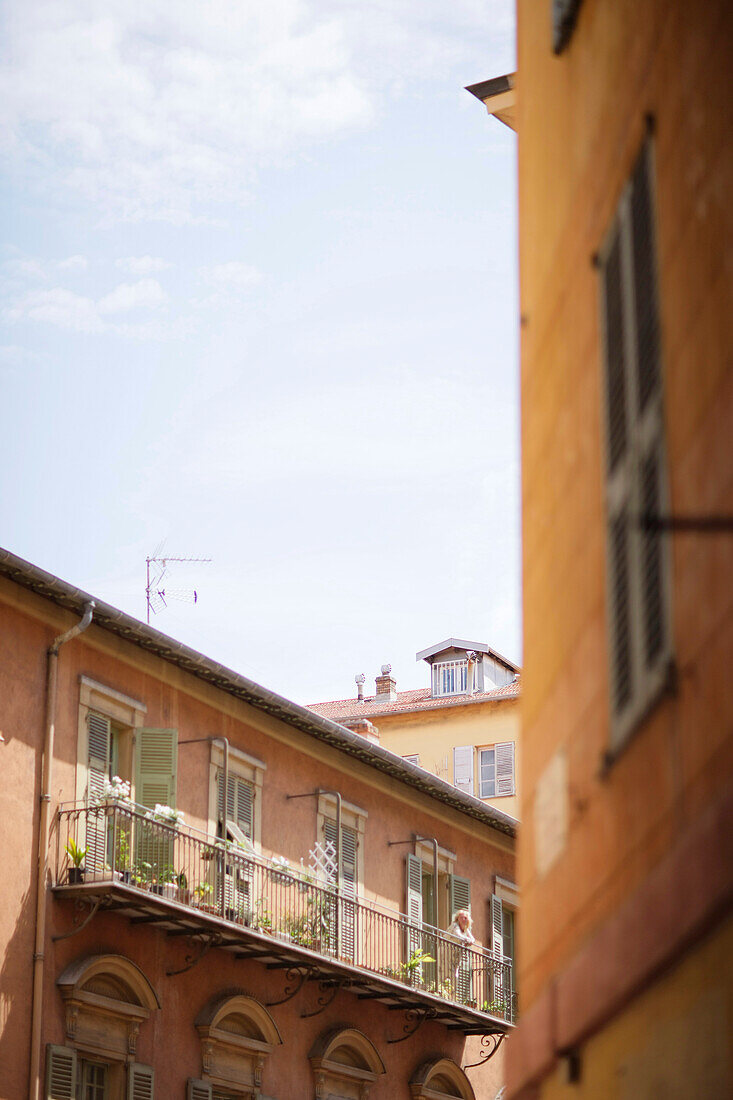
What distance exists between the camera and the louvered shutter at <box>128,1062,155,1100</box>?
65.7 ft

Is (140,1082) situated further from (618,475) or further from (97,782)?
(618,475)

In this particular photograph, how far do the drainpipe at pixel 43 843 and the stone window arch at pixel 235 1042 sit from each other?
327 centimetres

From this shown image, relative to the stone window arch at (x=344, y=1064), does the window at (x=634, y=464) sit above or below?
above

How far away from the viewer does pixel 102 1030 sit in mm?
19719

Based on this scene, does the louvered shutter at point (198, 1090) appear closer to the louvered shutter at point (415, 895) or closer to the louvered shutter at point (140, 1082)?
the louvered shutter at point (140, 1082)

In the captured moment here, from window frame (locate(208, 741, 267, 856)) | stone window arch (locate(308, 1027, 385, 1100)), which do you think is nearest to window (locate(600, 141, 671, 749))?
window frame (locate(208, 741, 267, 856))

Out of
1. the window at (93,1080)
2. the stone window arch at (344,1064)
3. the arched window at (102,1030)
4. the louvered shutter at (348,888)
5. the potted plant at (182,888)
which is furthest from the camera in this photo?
the louvered shutter at (348,888)

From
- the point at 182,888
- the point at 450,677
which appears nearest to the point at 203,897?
the point at 182,888

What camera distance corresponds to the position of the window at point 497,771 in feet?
139

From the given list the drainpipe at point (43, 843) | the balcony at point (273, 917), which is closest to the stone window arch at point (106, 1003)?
the drainpipe at point (43, 843)

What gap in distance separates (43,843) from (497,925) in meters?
12.9

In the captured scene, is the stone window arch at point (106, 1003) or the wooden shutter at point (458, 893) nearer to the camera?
the stone window arch at point (106, 1003)

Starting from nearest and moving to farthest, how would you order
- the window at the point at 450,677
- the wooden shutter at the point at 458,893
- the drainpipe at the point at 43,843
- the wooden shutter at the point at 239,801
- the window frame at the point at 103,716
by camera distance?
the drainpipe at the point at 43,843
the window frame at the point at 103,716
the wooden shutter at the point at 239,801
the wooden shutter at the point at 458,893
the window at the point at 450,677

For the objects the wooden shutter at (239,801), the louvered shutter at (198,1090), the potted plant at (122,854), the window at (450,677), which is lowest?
the louvered shutter at (198,1090)
